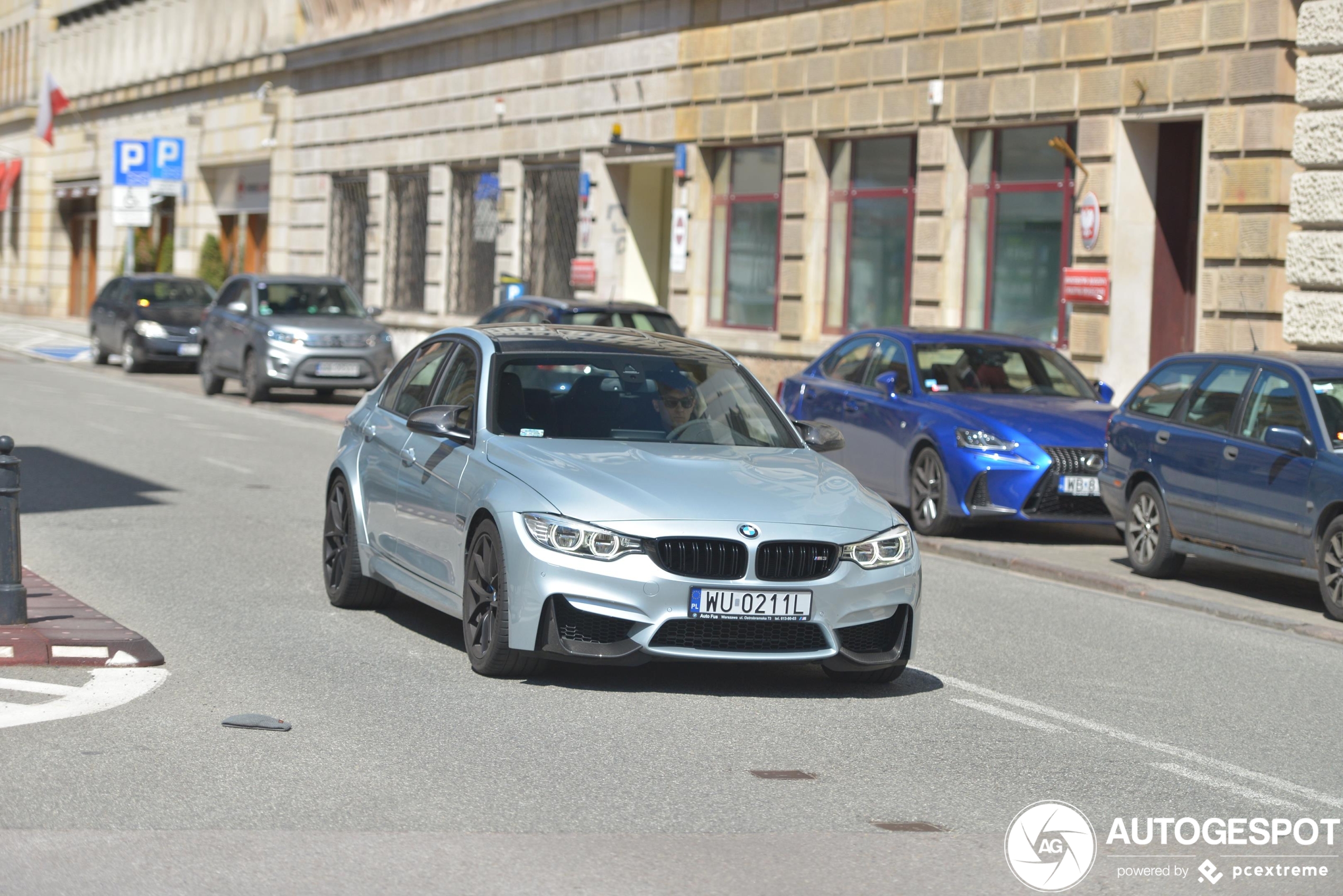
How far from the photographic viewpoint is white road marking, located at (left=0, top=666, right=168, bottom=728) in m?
7.32

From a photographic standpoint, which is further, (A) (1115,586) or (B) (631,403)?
(A) (1115,586)

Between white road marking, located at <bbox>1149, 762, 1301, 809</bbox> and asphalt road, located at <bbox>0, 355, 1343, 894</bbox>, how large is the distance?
0.02 metres

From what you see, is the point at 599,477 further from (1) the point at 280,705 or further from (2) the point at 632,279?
(2) the point at 632,279

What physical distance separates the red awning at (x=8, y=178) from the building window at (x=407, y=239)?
3135cm

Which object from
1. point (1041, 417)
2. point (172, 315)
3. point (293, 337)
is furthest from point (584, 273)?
point (1041, 417)

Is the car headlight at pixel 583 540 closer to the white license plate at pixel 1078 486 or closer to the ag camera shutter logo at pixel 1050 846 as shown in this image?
the ag camera shutter logo at pixel 1050 846

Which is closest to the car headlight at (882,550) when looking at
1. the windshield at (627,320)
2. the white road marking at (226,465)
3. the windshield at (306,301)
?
the white road marking at (226,465)

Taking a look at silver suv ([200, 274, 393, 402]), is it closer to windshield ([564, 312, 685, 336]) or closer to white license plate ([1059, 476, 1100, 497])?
windshield ([564, 312, 685, 336])

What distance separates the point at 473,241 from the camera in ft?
120

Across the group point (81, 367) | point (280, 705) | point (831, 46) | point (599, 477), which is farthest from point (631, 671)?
point (81, 367)

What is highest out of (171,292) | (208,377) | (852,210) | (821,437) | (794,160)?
(794,160)

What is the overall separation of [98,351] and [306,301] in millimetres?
10242

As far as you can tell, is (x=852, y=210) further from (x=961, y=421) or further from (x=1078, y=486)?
(x=1078, y=486)

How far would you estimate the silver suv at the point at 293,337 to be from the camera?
90.0ft
